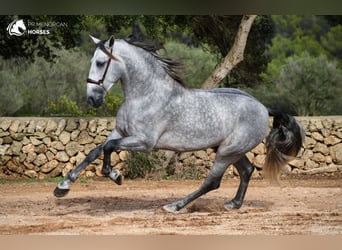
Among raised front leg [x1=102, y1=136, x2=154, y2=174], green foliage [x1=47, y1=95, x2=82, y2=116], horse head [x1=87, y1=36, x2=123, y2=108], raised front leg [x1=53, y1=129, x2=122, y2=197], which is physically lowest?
green foliage [x1=47, y1=95, x2=82, y2=116]

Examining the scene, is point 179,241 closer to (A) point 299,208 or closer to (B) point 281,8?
(A) point 299,208

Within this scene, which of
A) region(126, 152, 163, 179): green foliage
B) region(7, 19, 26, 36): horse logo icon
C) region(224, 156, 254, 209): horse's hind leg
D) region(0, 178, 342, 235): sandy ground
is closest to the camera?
region(0, 178, 342, 235): sandy ground

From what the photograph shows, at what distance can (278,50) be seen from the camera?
15.6 m

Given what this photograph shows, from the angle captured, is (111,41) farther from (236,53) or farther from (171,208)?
(236,53)

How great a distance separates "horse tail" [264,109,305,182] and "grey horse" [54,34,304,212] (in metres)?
0.17

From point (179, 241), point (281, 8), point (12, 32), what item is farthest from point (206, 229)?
point (12, 32)

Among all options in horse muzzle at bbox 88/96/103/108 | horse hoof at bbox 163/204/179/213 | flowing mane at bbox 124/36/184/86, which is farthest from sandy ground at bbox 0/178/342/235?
flowing mane at bbox 124/36/184/86

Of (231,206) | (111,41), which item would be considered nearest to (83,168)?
(111,41)

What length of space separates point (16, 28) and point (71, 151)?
6.33 feet

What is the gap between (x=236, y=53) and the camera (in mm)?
9383

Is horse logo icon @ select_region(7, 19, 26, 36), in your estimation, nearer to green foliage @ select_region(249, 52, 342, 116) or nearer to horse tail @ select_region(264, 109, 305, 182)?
horse tail @ select_region(264, 109, 305, 182)

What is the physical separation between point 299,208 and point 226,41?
2.87m

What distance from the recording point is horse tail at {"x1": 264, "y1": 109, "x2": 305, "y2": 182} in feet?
24.0

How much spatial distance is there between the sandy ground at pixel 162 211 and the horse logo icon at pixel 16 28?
5.28ft
